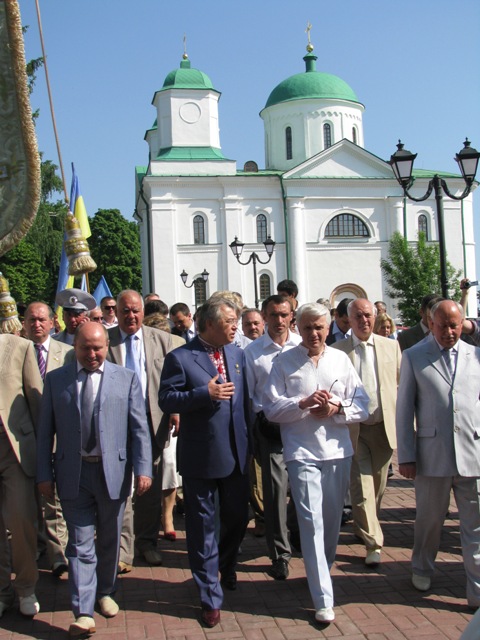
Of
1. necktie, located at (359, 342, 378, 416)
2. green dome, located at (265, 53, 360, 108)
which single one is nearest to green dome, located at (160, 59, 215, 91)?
green dome, located at (265, 53, 360, 108)

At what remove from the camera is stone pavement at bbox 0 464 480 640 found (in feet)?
16.8

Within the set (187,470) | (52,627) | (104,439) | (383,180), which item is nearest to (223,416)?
(187,470)

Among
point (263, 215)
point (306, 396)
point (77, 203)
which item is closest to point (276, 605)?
point (306, 396)

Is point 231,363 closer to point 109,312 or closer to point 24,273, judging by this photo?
point 109,312

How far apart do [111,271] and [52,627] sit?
196 ft

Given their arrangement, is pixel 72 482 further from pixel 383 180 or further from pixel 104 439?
pixel 383 180

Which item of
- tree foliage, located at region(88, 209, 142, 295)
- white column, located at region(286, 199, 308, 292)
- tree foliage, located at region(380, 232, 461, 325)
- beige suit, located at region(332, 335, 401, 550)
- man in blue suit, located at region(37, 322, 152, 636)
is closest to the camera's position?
man in blue suit, located at region(37, 322, 152, 636)

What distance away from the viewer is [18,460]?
549cm

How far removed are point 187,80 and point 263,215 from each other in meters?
10.0

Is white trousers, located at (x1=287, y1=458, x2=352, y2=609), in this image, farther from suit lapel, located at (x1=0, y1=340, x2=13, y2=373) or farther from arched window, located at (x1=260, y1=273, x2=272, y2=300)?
arched window, located at (x1=260, y1=273, x2=272, y2=300)

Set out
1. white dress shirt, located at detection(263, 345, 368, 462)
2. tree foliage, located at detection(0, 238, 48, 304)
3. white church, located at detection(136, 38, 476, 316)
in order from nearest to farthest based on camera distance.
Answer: white dress shirt, located at detection(263, 345, 368, 462) → tree foliage, located at detection(0, 238, 48, 304) → white church, located at detection(136, 38, 476, 316)

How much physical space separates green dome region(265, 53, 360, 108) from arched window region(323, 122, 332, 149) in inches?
78.4

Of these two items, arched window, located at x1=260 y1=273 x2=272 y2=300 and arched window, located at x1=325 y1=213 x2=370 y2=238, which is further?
arched window, located at x1=325 y1=213 x2=370 y2=238

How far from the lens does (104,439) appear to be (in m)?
5.43
